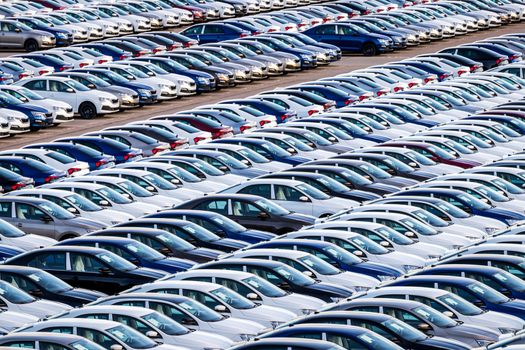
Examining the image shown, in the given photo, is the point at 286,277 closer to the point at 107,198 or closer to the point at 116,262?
the point at 116,262

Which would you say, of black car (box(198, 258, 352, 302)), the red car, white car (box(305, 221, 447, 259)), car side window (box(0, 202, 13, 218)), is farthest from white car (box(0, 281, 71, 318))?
the red car

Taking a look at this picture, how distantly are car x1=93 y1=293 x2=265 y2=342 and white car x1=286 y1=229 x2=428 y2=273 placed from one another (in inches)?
176

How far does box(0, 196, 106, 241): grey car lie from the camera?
30625mm

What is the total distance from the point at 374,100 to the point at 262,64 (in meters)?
11.3

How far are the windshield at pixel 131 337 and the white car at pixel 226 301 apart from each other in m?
1.95

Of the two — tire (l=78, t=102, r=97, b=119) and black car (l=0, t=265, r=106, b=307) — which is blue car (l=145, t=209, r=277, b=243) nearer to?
black car (l=0, t=265, r=106, b=307)

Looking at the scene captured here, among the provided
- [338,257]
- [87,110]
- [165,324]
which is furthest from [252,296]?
[87,110]

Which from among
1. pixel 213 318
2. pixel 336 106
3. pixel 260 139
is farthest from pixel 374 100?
pixel 213 318

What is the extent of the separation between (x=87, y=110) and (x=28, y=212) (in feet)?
55.9

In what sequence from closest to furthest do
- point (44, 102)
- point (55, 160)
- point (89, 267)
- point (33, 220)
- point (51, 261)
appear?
point (89, 267) < point (51, 261) < point (33, 220) < point (55, 160) < point (44, 102)

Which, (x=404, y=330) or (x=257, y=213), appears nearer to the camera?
(x=404, y=330)

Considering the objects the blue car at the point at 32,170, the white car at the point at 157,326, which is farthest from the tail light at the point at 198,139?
the white car at the point at 157,326

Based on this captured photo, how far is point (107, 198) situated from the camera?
32.1 meters

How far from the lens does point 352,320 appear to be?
21.1 metres
